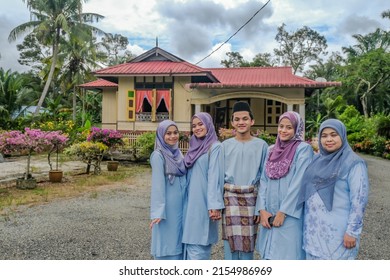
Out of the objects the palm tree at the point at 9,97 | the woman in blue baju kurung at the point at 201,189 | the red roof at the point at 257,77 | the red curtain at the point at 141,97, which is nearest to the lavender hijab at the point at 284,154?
the woman in blue baju kurung at the point at 201,189

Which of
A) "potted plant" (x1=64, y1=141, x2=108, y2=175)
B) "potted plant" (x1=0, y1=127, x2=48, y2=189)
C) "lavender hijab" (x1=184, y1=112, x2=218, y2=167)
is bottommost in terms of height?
"potted plant" (x1=64, y1=141, x2=108, y2=175)

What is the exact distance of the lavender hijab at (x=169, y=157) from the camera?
2750 mm

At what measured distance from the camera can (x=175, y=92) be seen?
13430 millimetres

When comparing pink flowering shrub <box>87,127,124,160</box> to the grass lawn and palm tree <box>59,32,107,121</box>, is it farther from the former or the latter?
palm tree <box>59,32,107,121</box>

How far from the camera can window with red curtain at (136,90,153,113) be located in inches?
528

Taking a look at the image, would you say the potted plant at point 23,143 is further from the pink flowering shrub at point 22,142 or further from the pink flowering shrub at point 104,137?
the pink flowering shrub at point 104,137

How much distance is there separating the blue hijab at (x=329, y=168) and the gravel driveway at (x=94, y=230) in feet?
5.51

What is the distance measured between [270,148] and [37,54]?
30549 millimetres

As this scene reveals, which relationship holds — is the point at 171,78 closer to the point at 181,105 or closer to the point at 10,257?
the point at 181,105

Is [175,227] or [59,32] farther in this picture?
[59,32]

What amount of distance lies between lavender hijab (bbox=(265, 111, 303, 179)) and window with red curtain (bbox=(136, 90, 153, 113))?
11.1 metres

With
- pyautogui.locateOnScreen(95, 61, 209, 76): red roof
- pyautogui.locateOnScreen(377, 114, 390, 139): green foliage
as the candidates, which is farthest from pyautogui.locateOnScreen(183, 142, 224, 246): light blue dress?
pyautogui.locateOnScreen(377, 114, 390, 139): green foliage

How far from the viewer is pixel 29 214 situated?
5.66 m

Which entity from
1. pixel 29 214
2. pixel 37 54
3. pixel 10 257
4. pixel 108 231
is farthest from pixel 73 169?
pixel 37 54
